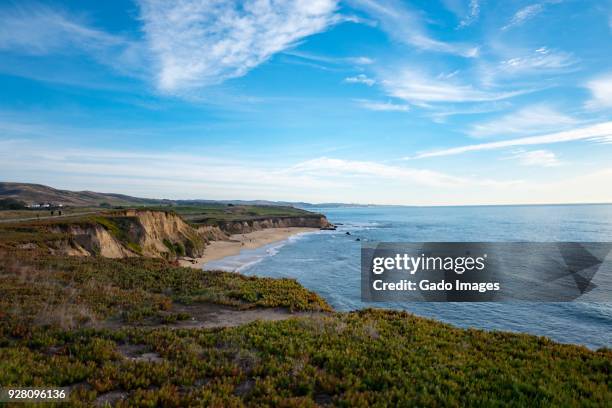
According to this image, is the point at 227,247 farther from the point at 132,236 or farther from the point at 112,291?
the point at 112,291

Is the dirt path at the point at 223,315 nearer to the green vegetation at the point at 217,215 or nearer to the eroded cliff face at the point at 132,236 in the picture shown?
the eroded cliff face at the point at 132,236

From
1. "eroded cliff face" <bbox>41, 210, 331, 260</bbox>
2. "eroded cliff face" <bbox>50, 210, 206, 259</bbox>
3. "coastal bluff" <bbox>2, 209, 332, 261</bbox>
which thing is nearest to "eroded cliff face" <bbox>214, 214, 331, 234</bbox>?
"eroded cliff face" <bbox>41, 210, 331, 260</bbox>

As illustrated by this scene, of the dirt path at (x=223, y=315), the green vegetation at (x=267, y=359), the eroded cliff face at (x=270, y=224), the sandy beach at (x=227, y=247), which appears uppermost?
the green vegetation at (x=267, y=359)

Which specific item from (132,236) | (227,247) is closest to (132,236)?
(132,236)

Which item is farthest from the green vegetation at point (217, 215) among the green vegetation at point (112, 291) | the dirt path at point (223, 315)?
the dirt path at point (223, 315)

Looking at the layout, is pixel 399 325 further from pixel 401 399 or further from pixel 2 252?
pixel 2 252

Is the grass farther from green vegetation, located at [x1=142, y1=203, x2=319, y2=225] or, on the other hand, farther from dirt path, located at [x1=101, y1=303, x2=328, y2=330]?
green vegetation, located at [x1=142, y1=203, x2=319, y2=225]
